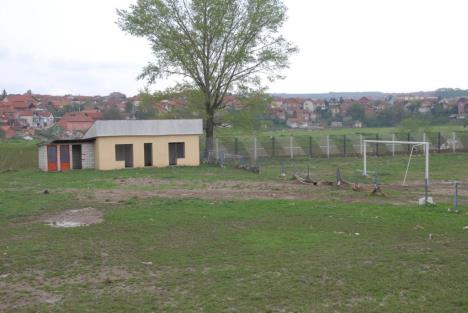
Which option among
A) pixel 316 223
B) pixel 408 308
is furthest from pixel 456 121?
pixel 408 308

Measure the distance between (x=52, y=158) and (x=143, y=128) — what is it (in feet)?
19.7

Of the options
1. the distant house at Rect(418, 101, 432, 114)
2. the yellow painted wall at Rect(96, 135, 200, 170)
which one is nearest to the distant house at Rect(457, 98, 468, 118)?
the distant house at Rect(418, 101, 432, 114)

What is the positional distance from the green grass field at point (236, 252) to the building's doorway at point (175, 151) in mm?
15815

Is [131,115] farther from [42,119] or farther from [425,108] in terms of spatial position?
[425,108]

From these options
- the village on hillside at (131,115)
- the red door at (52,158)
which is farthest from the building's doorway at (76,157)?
the village on hillside at (131,115)

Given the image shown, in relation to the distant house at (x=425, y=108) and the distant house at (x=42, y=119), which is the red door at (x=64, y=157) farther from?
the distant house at (x=425, y=108)

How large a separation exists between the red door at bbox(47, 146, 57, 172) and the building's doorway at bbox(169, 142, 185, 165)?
746 centimetres

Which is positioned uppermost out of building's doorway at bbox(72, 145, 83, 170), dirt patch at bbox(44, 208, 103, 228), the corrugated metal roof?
the corrugated metal roof

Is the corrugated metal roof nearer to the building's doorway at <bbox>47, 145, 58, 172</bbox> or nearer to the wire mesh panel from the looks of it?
the building's doorway at <bbox>47, 145, 58, 172</bbox>

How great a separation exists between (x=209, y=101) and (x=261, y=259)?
1320 inches

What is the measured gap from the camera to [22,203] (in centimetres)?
2112

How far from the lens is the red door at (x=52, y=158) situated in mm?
37531

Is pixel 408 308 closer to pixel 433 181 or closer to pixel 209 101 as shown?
pixel 433 181

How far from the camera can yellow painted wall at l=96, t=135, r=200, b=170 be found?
37.9 metres
